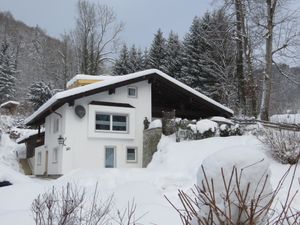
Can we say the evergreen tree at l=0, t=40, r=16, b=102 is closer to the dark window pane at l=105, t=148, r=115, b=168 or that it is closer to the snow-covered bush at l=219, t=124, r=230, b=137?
the dark window pane at l=105, t=148, r=115, b=168

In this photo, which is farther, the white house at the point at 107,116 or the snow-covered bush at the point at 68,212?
the white house at the point at 107,116

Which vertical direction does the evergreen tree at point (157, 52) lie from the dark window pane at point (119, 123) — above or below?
above

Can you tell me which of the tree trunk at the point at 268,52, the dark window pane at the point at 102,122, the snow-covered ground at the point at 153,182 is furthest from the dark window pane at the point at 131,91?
the tree trunk at the point at 268,52

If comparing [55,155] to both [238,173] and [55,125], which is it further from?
[238,173]

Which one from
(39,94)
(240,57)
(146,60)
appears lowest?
(39,94)

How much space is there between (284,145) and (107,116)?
30.6 ft

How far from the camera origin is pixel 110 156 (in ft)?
60.9

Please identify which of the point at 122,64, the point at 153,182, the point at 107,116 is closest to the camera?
the point at 153,182

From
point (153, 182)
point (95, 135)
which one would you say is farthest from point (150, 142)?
point (153, 182)

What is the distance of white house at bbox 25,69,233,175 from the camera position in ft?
58.3

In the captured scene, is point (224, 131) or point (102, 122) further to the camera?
point (102, 122)

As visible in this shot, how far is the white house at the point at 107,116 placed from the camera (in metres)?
17.8

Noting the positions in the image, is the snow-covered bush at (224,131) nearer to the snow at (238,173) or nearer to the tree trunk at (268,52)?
the tree trunk at (268,52)

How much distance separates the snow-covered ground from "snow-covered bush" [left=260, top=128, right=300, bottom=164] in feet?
0.80
